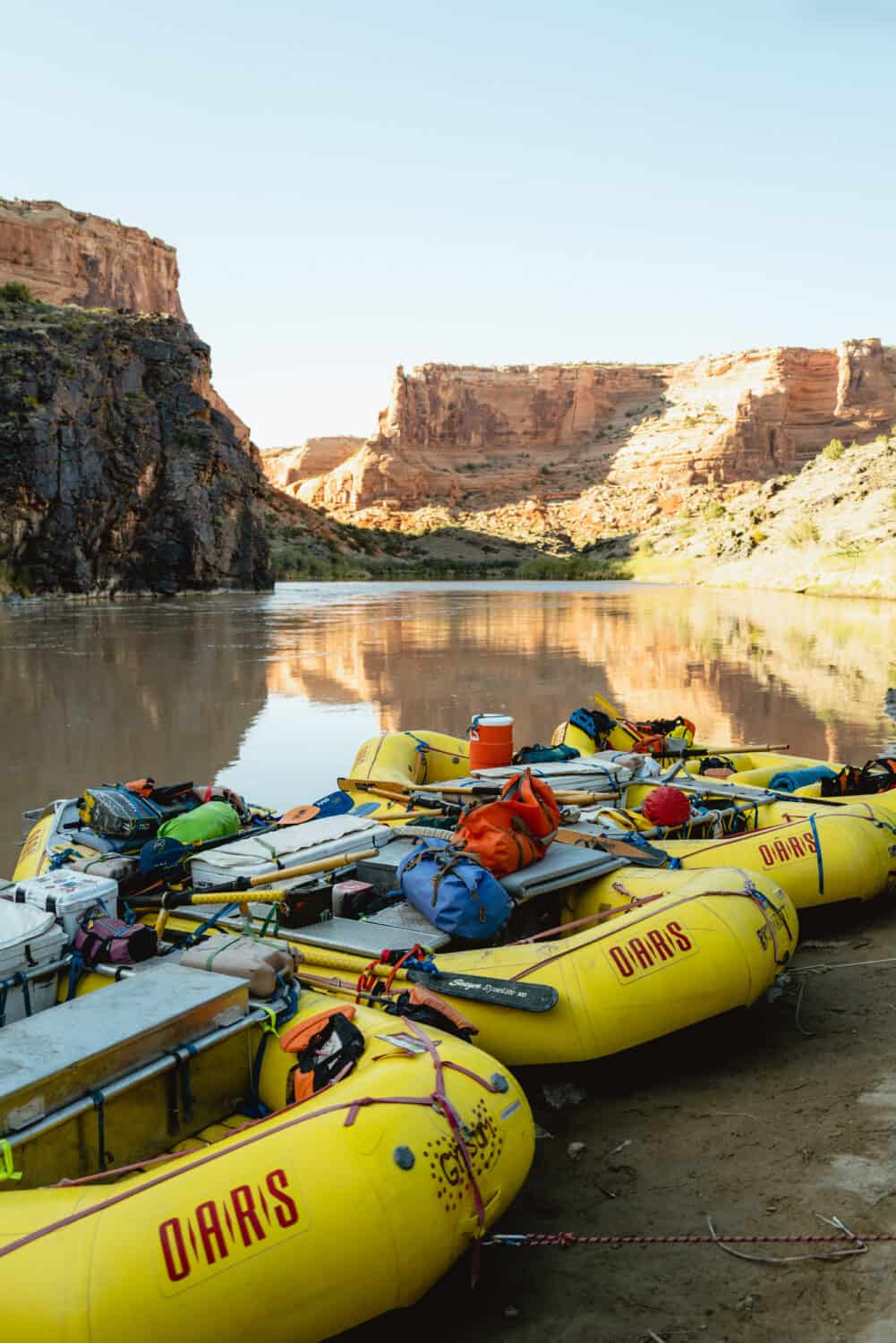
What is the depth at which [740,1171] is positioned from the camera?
3.57 m

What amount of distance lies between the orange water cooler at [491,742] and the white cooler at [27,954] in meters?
4.43

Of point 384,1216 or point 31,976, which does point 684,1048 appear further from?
point 31,976

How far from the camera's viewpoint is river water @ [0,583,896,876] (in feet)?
37.9

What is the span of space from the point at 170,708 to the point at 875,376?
5207 inches

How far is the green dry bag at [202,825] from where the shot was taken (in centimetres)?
592

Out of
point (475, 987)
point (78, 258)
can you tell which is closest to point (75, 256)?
point (78, 258)

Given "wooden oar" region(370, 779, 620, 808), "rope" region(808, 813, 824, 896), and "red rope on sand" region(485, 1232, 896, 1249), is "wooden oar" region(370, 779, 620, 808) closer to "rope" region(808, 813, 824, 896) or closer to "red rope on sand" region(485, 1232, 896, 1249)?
"rope" region(808, 813, 824, 896)

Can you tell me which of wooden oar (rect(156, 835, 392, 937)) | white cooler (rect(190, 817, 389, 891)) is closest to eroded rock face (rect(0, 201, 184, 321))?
white cooler (rect(190, 817, 389, 891))

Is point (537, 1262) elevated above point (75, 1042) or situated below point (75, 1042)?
below

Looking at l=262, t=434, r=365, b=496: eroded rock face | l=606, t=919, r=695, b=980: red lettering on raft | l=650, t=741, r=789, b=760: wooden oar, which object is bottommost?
l=650, t=741, r=789, b=760: wooden oar

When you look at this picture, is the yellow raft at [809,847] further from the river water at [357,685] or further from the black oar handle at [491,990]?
the river water at [357,685]

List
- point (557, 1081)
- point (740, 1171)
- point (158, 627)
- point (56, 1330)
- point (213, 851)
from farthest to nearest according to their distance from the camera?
point (158, 627) → point (213, 851) → point (557, 1081) → point (740, 1171) → point (56, 1330)

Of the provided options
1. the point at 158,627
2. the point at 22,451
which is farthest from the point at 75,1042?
the point at 22,451

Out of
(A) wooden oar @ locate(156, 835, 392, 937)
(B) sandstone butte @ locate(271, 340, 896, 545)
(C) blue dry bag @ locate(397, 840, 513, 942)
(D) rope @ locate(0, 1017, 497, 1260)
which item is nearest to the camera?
(D) rope @ locate(0, 1017, 497, 1260)
